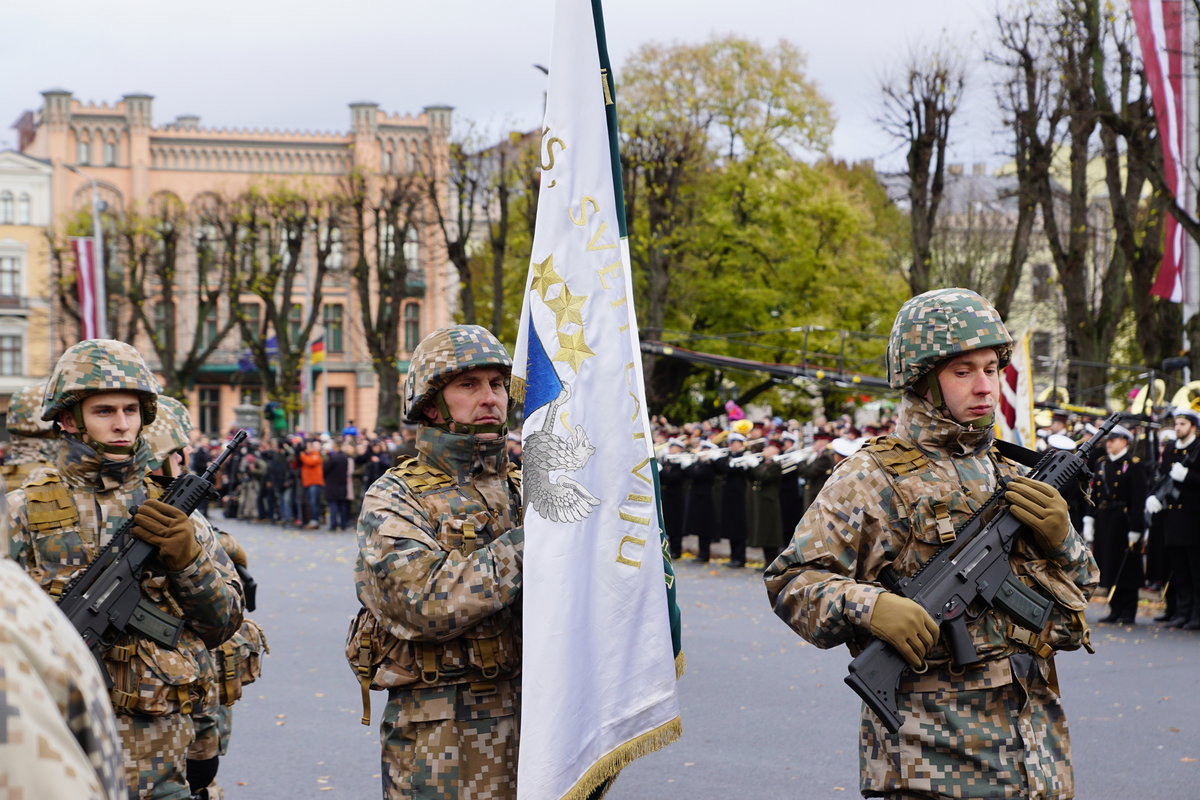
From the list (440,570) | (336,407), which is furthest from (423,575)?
(336,407)

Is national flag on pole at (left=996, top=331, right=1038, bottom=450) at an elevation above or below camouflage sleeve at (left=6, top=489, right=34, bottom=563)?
above

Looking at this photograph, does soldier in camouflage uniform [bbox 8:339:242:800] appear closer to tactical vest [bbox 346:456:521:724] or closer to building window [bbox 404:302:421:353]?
tactical vest [bbox 346:456:521:724]

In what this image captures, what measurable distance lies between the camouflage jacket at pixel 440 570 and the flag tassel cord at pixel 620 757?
40 centimetres

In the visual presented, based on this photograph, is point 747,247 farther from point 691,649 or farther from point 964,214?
point 691,649

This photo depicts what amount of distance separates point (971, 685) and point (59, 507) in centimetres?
279

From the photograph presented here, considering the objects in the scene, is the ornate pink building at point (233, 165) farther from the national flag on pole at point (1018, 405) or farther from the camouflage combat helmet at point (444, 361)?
the camouflage combat helmet at point (444, 361)

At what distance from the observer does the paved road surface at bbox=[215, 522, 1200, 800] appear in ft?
24.1

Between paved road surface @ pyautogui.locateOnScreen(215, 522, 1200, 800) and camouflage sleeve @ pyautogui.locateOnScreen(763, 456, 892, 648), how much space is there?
323 centimetres

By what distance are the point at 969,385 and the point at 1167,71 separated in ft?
39.4

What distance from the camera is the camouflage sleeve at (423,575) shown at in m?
3.80

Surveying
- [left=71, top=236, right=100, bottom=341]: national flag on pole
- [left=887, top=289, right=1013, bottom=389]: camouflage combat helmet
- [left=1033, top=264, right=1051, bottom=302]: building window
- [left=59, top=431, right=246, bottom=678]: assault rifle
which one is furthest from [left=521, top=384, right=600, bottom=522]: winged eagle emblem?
[left=1033, top=264, right=1051, bottom=302]: building window

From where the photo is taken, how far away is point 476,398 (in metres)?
4.23

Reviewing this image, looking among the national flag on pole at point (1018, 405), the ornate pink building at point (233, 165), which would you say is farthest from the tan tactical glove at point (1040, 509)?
the ornate pink building at point (233, 165)

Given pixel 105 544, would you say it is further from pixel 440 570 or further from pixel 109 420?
pixel 440 570
